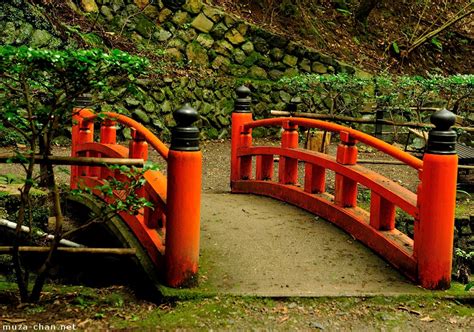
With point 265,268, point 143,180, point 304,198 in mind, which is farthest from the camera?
point 304,198

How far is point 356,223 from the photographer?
20.6 feet

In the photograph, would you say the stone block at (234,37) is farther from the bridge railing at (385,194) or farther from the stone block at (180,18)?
the bridge railing at (385,194)

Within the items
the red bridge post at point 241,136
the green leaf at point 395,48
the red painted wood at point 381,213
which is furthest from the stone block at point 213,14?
the red painted wood at point 381,213

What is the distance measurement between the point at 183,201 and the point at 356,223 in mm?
1878

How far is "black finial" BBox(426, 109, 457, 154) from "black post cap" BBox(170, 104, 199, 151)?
5.71 feet

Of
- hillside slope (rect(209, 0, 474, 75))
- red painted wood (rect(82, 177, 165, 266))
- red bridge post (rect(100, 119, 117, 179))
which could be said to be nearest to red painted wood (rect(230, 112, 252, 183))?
red bridge post (rect(100, 119, 117, 179))

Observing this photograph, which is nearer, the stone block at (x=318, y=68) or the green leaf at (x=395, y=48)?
the stone block at (x=318, y=68)

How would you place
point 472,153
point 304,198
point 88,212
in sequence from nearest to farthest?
point 304,198 → point 88,212 → point 472,153

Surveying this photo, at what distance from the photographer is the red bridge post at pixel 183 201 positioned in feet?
16.8

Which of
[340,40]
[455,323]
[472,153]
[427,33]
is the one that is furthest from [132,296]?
[427,33]

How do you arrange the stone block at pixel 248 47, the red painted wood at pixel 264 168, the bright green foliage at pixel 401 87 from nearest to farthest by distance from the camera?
the red painted wood at pixel 264 168 < the bright green foliage at pixel 401 87 < the stone block at pixel 248 47

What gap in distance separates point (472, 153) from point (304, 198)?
431 centimetres

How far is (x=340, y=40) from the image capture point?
16969 millimetres

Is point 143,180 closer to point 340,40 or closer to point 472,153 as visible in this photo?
point 472,153
